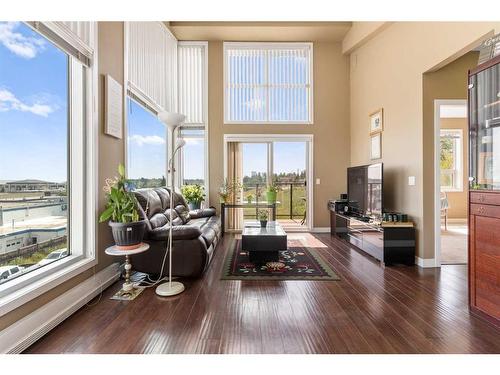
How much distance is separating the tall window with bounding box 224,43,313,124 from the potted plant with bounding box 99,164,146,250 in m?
3.75

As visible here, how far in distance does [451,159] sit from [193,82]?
6999 millimetres

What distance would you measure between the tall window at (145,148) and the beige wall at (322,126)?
116 centimetres

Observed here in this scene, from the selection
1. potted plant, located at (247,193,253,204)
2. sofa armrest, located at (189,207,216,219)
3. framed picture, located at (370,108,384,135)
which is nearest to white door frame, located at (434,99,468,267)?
framed picture, located at (370,108,384,135)

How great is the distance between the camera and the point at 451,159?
674 cm

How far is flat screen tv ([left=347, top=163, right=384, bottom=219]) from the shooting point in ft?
12.8

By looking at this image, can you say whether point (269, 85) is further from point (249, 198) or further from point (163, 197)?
point (163, 197)

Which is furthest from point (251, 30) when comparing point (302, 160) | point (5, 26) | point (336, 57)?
point (5, 26)

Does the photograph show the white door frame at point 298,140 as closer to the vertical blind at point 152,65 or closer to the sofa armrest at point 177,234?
the vertical blind at point 152,65

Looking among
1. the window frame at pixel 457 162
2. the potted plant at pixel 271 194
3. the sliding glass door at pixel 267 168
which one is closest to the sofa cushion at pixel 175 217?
the sliding glass door at pixel 267 168

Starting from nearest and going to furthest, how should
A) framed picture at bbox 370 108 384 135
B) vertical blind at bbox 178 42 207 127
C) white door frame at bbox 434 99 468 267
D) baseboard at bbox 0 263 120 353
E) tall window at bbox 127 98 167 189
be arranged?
baseboard at bbox 0 263 120 353 → white door frame at bbox 434 99 468 267 → tall window at bbox 127 98 167 189 → framed picture at bbox 370 108 384 135 → vertical blind at bbox 178 42 207 127

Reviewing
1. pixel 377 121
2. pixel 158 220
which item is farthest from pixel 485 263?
pixel 158 220

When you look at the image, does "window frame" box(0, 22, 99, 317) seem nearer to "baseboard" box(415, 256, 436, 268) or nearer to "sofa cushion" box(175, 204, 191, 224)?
"sofa cushion" box(175, 204, 191, 224)
